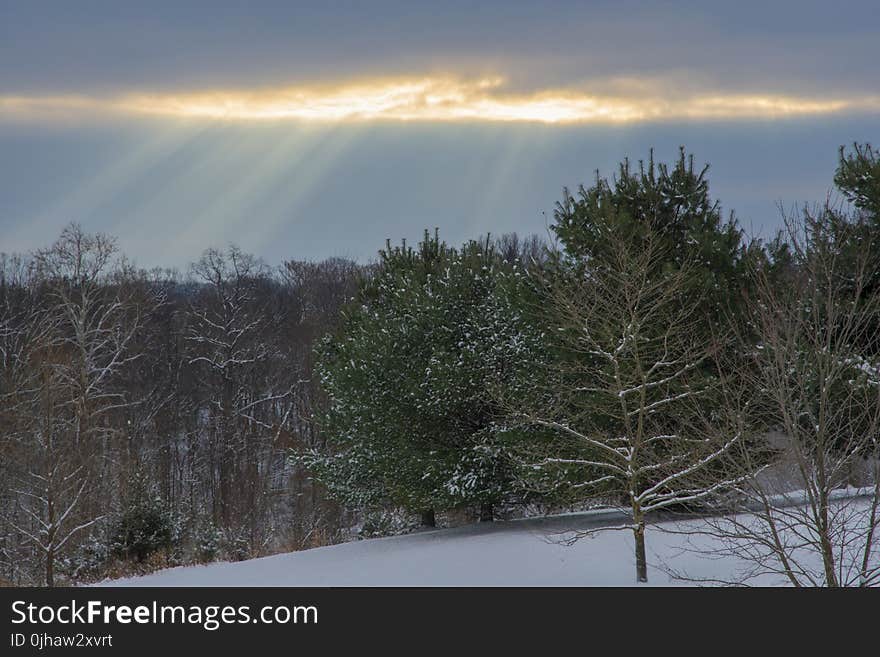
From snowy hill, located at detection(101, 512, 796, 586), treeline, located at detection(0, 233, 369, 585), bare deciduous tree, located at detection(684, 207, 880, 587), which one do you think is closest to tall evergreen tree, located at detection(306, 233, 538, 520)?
snowy hill, located at detection(101, 512, 796, 586)

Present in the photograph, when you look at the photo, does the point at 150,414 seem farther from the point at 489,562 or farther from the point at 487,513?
the point at 489,562

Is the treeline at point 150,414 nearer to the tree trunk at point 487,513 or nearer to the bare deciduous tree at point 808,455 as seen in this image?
the tree trunk at point 487,513

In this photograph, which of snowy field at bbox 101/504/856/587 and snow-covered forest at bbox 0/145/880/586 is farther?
snowy field at bbox 101/504/856/587

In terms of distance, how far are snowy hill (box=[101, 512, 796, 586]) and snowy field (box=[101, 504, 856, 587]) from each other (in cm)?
2

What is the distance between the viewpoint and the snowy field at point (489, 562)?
54.5ft

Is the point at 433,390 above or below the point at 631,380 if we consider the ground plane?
above

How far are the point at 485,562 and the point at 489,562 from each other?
0.29 ft

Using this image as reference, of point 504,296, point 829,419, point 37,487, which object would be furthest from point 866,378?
point 37,487

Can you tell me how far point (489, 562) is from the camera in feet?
61.0

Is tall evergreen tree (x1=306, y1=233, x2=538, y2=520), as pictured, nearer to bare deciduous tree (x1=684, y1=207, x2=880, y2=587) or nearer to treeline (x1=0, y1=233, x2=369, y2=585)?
treeline (x1=0, y1=233, x2=369, y2=585)

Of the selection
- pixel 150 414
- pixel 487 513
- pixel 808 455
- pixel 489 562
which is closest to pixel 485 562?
pixel 489 562

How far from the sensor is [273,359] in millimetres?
54562

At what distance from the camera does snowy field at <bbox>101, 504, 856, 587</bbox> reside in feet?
54.5

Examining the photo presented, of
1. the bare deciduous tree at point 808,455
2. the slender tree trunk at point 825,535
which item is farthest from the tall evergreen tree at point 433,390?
the slender tree trunk at point 825,535
